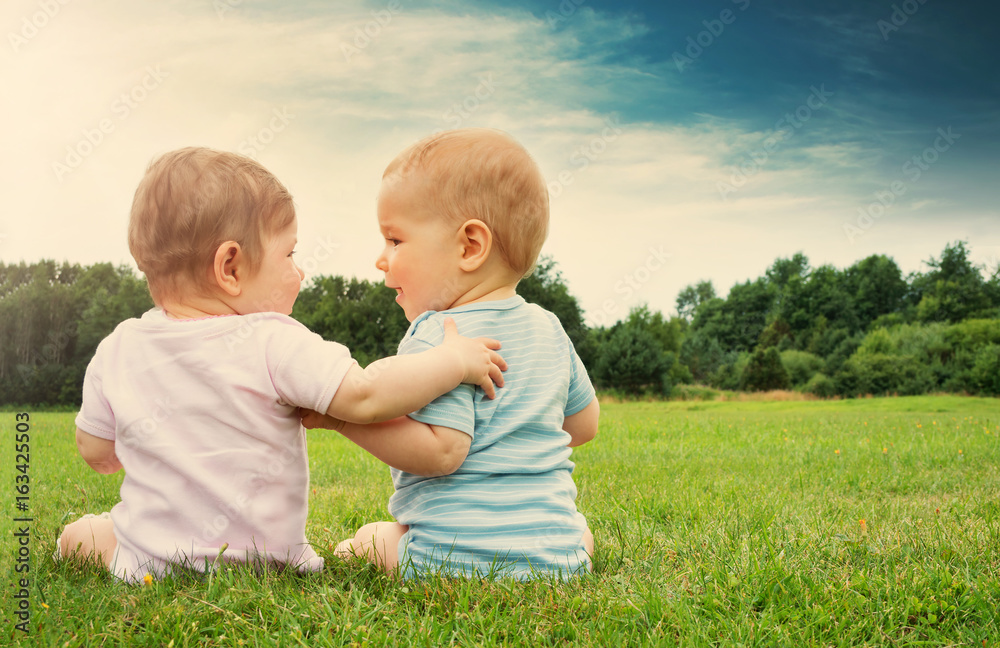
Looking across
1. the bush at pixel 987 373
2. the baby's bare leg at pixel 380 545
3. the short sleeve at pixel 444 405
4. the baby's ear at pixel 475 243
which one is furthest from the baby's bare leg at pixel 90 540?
the bush at pixel 987 373

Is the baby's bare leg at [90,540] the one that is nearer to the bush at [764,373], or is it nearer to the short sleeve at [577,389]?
the short sleeve at [577,389]

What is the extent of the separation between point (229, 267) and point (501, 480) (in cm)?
113

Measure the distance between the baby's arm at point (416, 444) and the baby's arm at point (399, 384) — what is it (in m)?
0.07

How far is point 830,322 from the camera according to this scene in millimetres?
47438

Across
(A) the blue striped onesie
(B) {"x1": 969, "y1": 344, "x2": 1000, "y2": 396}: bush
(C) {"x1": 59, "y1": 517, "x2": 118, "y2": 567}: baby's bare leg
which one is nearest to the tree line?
(B) {"x1": 969, "y1": 344, "x2": 1000, "y2": 396}: bush

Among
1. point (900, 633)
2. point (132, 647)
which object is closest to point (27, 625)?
point (132, 647)

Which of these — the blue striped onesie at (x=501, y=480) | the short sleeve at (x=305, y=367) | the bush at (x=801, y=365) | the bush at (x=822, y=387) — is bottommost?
the bush at (x=822, y=387)

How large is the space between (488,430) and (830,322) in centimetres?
5062

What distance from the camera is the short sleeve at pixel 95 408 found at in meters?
2.30

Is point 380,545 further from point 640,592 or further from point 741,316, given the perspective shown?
point 741,316

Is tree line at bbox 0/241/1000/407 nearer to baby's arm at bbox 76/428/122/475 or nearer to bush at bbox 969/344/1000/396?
bush at bbox 969/344/1000/396

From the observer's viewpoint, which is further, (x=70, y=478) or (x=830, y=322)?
(x=830, y=322)

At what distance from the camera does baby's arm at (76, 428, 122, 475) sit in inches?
93.4

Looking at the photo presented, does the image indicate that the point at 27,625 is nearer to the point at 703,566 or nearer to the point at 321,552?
the point at 321,552
